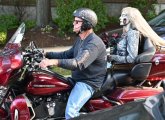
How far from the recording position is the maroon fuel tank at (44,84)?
18.3 feet

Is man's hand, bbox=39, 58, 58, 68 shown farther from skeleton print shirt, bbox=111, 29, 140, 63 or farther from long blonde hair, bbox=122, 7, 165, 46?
long blonde hair, bbox=122, 7, 165, 46

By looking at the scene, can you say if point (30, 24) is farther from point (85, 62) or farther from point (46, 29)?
point (85, 62)

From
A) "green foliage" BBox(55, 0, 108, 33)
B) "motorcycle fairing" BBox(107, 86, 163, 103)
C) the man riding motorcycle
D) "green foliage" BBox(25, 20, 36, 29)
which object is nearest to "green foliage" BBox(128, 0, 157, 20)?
"green foliage" BBox(55, 0, 108, 33)

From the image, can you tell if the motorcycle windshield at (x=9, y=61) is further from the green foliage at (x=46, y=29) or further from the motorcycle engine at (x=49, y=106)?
the green foliage at (x=46, y=29)

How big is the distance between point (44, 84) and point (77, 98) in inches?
16.5

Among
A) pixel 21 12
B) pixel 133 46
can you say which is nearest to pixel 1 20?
pixel 21 12

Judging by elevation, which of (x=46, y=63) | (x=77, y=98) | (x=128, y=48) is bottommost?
(x=77, y=98)

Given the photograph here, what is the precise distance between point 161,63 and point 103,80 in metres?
0.80

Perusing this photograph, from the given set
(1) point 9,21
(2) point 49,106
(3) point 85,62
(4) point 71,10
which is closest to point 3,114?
(2) point 49,106

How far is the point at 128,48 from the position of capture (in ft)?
20.4

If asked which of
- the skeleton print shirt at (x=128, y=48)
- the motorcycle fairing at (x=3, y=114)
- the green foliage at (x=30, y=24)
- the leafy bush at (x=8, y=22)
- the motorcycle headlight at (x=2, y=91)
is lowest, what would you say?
the green foliage at (x=30, y=24)

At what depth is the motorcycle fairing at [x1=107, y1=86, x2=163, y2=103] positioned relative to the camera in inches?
227

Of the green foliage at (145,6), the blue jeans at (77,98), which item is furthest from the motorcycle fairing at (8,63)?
the green foliage at (145,6)

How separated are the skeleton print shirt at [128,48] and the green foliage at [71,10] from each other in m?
8.14
